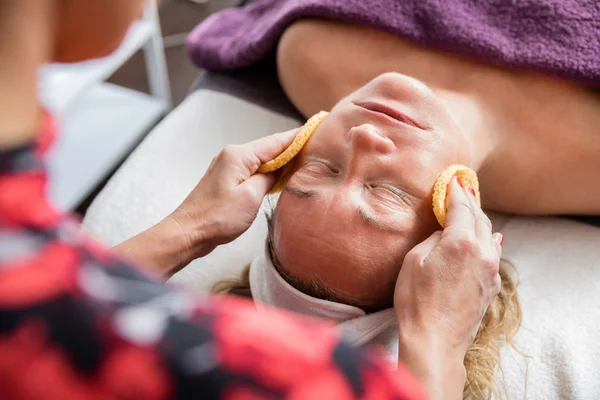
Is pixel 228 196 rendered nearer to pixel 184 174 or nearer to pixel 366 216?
pixel 366 216

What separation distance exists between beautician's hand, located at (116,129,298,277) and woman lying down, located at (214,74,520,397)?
0.05 m

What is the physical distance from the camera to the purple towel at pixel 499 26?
3.54 ft

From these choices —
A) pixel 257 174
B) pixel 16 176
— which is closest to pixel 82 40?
pixel 16 176

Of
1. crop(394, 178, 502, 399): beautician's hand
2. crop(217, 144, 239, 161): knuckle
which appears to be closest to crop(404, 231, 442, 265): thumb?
crop(394, 178, 502, 399): beautician's hand

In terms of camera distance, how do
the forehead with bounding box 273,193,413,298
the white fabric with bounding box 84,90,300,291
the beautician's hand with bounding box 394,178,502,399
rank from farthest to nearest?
the white fabric with bounding box 84,90,300,291, the forehead with bounding box 273,193,413,298, the beautician's hand with bounding box 394,178,502,399

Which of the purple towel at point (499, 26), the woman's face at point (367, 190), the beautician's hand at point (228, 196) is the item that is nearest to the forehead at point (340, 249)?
the woman's face at point (367, 190)

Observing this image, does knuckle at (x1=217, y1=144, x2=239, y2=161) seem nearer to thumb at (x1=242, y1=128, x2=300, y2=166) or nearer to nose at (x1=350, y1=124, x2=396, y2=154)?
thumb at (x1=242, y1=128, x2=300, y2=166)

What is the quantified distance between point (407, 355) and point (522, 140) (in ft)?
1.89

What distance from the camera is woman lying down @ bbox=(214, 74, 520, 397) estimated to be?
887 mm

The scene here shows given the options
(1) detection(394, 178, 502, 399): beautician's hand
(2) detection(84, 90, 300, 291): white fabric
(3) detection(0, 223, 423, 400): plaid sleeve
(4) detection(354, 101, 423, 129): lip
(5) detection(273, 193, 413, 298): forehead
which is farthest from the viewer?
(2) detection(84, 90, 300, 291): white fabric

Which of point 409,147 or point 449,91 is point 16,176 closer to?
point 409,147

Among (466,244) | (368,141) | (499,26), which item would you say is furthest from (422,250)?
(499,26)

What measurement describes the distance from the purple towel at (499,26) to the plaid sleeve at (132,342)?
2.91 ft

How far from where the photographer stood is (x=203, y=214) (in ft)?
3.16
